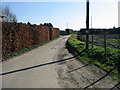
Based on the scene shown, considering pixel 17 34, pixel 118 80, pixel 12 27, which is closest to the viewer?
pixel 118 80

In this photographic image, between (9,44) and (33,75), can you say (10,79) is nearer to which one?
(33,75)

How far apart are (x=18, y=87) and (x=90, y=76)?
119 inches

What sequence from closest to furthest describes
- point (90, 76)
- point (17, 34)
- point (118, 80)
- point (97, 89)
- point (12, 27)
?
point (97, 89)
point (118, 80)
point (90, 76)
point (12, 27)
point (17, 34)

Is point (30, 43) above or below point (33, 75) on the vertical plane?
above

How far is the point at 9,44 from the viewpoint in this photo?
33.9ft

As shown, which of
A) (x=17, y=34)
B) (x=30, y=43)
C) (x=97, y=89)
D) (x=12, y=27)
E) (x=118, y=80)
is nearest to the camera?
(x=97, y=89)

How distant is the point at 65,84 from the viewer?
189 inches

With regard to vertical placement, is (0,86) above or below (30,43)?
below

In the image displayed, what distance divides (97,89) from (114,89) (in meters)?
0.59

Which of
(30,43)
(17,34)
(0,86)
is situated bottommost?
(0,86)

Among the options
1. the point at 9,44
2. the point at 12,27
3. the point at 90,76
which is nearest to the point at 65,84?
the point at 90,76

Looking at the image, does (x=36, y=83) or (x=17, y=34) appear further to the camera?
(x=17, y=34)

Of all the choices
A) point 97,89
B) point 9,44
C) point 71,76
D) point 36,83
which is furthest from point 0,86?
point 9,44

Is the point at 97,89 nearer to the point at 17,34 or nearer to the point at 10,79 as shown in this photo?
the point at 10,79
